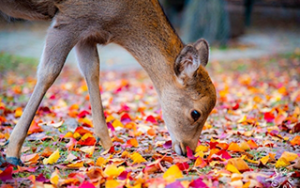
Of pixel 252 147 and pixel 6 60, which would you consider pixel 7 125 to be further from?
pixel 6 60

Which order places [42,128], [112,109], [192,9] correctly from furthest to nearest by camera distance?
[192,9], [112,109], [42,128]

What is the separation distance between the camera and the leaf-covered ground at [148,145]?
270cm

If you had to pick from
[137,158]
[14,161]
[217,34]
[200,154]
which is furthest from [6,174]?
[217,34]

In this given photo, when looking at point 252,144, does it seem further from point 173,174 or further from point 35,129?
point 35,129

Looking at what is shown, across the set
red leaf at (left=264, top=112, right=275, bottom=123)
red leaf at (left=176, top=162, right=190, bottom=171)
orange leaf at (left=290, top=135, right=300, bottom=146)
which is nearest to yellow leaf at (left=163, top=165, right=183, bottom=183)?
red leaf at (left=176, top=162, right=190, bottom=171)

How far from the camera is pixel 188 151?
3414mm

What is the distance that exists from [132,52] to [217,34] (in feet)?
40.0

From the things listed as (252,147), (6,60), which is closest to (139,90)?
(252,147)

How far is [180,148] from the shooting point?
353cm

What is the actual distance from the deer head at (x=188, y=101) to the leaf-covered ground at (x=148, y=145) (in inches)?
8.0

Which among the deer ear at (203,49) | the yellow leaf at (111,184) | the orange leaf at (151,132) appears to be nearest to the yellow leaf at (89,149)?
the orange leaf at (151,132)

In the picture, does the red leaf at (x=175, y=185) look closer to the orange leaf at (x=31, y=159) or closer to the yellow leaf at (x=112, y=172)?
the yellow leaf at (x=112, y=172)

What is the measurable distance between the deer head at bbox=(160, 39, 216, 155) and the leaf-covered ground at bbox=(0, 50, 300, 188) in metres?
0.20

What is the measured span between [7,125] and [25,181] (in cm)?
196
